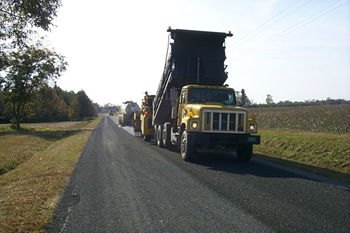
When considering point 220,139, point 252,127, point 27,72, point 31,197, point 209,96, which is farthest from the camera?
point 27,72

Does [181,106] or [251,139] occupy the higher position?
[181,106]

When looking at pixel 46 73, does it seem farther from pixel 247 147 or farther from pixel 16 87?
pixel 247 147

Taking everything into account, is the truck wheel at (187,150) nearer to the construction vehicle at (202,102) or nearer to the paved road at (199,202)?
the construction vehicle at (202,102)

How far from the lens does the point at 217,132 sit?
36.2ft

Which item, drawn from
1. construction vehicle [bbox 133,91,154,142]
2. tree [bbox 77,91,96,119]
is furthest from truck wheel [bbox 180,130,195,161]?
tree [bbox 77,91,96,119]

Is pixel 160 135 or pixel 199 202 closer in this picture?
pixel 199 202

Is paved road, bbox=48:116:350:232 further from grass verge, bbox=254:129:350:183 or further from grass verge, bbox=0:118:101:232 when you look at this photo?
grass verge, bbox=254:129:350:183

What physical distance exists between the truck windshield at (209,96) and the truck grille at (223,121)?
151 centimetres

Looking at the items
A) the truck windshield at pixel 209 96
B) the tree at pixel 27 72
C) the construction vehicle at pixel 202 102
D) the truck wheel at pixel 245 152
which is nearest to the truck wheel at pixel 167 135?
the construction vehicle at pixel 202 102

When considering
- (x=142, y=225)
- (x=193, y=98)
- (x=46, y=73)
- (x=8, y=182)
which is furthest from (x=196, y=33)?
(x=46, y=73)

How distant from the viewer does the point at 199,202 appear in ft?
20.2

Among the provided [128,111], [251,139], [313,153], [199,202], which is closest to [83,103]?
[128,111]

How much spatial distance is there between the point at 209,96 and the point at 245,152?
2.62 m

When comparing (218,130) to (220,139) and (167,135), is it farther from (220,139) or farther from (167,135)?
(167,135)
